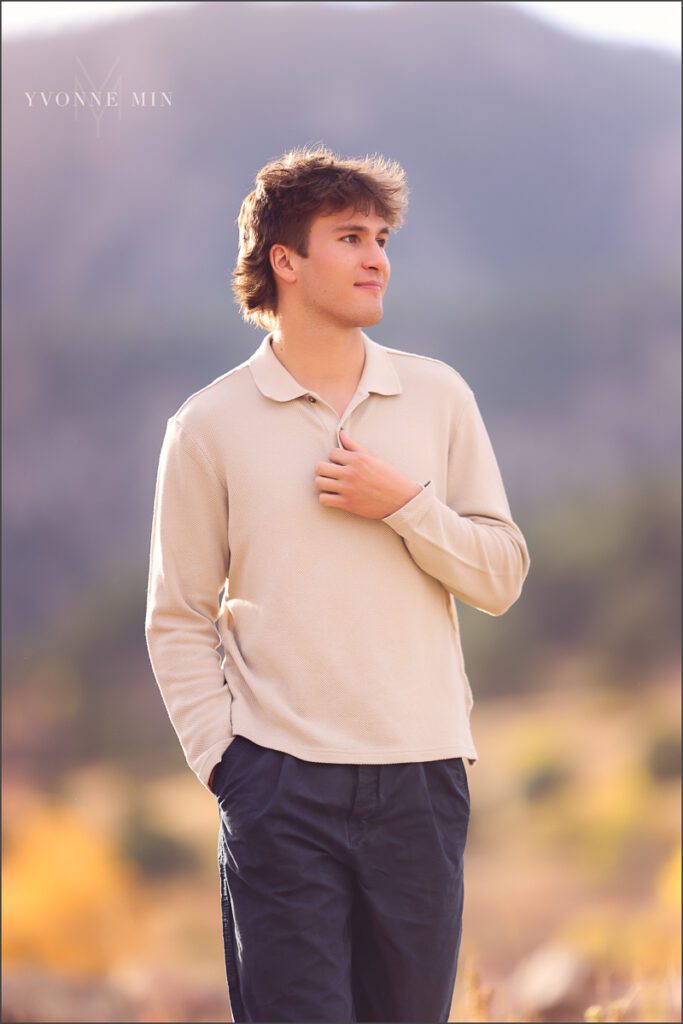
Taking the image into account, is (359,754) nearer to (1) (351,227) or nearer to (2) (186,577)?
(2) (186,577)

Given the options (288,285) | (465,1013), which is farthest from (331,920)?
(465,1013)

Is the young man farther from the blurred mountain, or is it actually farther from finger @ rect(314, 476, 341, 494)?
the blurred mountain

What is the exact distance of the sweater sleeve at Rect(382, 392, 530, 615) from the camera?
1776 millimetres

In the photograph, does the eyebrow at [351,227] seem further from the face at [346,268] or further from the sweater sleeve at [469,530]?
the sweater sleeve at [469,530]

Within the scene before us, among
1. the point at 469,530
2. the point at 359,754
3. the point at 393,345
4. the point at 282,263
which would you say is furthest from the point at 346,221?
the point at 393,345

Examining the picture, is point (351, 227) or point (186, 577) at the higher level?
point (351, 227)

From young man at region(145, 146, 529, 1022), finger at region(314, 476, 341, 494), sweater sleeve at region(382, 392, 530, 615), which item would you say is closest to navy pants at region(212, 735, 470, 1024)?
young man at region(145, 146, 529, 1022)

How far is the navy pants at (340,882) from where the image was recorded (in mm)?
1729

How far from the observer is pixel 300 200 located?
190 centimetres

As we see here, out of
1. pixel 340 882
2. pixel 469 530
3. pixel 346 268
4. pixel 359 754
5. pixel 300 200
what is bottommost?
pixel 340 882

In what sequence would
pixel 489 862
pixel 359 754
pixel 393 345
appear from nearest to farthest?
pixel 359 754 → pixel 489 862 → pixel 393 345

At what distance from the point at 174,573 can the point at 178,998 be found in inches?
92.9

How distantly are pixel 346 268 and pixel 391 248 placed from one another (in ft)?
7.97

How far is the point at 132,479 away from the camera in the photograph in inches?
164
